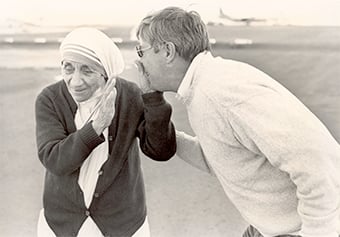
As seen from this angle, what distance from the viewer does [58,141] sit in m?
1.29

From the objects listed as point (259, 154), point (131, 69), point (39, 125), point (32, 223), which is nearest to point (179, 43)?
point (131, 69)

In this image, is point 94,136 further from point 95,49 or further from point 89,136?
point 95,49

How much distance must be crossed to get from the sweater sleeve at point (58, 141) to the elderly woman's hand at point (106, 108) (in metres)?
0.03

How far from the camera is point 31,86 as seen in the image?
138 cm

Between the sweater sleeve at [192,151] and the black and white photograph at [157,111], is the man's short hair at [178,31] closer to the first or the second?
the black and white photograph at [157,111]

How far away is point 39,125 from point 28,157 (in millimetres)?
130

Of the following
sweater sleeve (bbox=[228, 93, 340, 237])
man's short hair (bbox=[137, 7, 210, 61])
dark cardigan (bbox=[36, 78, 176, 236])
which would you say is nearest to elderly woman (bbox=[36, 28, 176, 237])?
dark cardigan (bbox=[36, 78, 176, 236])

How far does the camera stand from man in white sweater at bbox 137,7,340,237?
1.09 m

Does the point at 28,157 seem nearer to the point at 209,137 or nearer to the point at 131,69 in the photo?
the point at 131,69

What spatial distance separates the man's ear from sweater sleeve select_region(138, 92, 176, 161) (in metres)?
0.09

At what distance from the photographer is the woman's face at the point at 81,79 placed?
1.28 metres

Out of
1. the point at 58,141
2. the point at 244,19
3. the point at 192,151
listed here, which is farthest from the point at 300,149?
the point at 58,141

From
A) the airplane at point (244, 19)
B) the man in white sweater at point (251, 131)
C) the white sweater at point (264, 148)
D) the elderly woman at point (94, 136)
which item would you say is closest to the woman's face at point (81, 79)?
the elderly woman at point (94, 136)

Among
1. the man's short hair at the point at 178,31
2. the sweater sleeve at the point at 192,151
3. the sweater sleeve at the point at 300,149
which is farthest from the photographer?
the sweater sleeve at the point at 192,151
